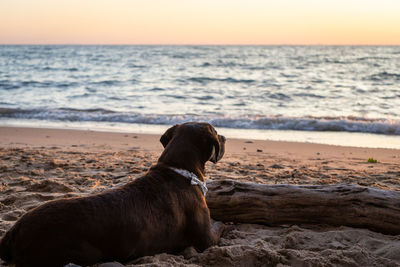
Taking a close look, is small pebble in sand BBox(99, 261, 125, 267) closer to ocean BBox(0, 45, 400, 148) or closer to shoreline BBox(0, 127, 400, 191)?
shoreline BBox(0, 127, 400, 191)

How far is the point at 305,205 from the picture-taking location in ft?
15.6

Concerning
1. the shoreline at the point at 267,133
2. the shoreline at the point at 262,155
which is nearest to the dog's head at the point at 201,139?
the shoreline at the point at 262,155

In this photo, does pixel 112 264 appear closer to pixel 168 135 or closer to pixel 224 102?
pixel 168 135

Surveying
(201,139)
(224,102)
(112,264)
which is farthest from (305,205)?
(224,102)

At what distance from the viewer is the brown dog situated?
10.2 feet

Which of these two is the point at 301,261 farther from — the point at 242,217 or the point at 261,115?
the point at 261,115

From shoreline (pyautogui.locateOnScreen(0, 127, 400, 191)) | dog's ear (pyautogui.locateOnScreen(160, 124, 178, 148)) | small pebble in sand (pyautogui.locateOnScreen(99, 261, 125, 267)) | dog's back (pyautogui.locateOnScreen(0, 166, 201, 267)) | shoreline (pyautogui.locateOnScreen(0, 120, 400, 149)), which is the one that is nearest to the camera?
dog's back (pyautogui.locateOnScreen(0, 166, 201, 267))

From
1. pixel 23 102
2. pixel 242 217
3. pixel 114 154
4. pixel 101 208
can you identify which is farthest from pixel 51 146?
pixel 23 102

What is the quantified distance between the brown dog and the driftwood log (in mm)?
476

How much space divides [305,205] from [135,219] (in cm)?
226

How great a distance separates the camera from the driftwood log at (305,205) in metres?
4.54

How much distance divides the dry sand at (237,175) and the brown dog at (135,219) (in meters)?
0.21

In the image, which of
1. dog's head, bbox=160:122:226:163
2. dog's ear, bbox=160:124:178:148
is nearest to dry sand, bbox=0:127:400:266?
dog's head, bbox=160:122:226:163

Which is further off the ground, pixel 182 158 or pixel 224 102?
pixel 182 158
